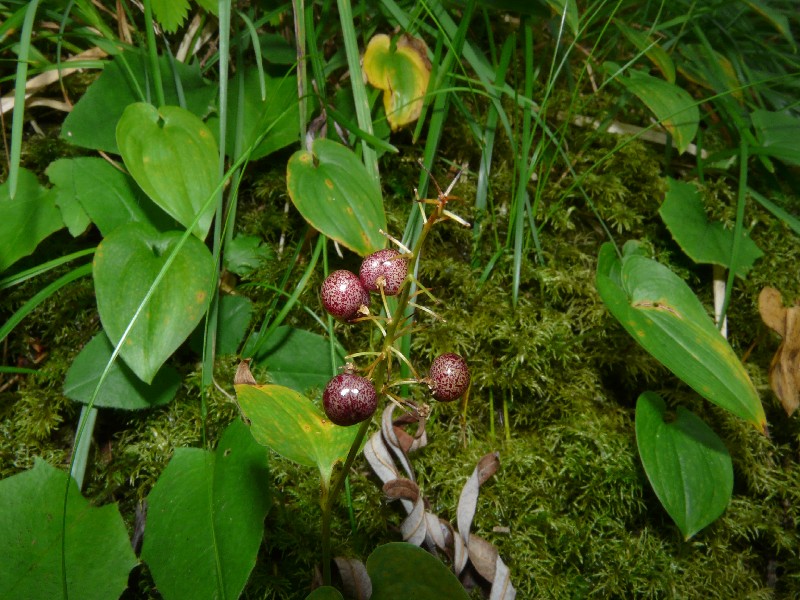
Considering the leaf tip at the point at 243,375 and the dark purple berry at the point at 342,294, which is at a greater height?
the dark purple berry at the point at 342,294

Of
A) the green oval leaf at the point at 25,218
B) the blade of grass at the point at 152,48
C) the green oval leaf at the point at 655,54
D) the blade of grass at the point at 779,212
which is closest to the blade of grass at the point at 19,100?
the green oval leaf at the point at 25,218

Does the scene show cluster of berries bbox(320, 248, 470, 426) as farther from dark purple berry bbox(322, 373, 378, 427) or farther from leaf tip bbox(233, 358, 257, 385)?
leaf tip bbox(233, 358, 257, 385)

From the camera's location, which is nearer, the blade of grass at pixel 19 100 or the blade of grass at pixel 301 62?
the blade of grass at pixel 19 100

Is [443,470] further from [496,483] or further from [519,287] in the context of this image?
[519,287]

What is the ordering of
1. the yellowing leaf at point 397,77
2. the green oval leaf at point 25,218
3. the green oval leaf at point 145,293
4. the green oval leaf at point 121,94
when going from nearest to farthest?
the green oval leaf at point 145,293 → the green oval leaf at point 25,218 → the green oval leaf at point 121,94 → the yellowing leaf at point 397,77

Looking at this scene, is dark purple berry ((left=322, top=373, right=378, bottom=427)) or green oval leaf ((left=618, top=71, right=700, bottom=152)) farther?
green oval leaf ((left=618, top=71, right=700, bottom=152))

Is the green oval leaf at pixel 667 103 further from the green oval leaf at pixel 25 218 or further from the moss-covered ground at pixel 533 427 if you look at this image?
the green oval leaf at pixel 25 218

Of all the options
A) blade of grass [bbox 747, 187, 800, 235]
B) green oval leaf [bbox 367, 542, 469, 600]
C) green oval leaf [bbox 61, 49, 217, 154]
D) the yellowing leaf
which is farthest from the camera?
blade of grass [bbox 747, 187, 800, 235]

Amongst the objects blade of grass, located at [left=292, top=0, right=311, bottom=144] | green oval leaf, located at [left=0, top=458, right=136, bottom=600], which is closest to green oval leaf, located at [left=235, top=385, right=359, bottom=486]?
green oval leaf, located at [left=0, top=458, right=136, bottom=600]

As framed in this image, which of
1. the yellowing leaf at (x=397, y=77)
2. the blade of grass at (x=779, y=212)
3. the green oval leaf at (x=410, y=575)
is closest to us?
the green oval leaf at (x=410, y=575)
